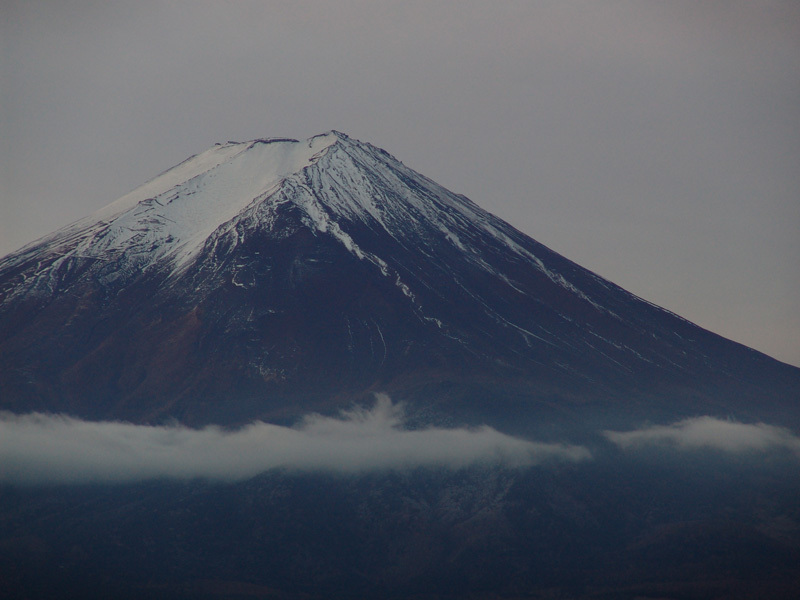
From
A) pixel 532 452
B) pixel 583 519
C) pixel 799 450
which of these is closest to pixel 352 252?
pixel 532 452

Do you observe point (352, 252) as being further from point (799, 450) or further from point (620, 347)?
point (799, 450)

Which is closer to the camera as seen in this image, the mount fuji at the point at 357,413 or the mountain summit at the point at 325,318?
the mount fuji at the point at 357,413

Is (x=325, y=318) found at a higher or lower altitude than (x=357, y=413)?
higher

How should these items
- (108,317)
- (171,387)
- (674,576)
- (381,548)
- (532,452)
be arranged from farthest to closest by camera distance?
(108,317) < (171,387) < (532,452) < (381,548) < (674,576)

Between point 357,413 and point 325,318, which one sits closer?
point 357,413

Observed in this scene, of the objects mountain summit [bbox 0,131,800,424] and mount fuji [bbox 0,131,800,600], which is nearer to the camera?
mount fuji [bbox 0,131,800,600]

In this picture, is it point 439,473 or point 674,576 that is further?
point 439,473

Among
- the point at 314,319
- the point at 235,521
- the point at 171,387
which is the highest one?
the point at 314,319

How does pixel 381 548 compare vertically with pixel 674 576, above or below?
below
